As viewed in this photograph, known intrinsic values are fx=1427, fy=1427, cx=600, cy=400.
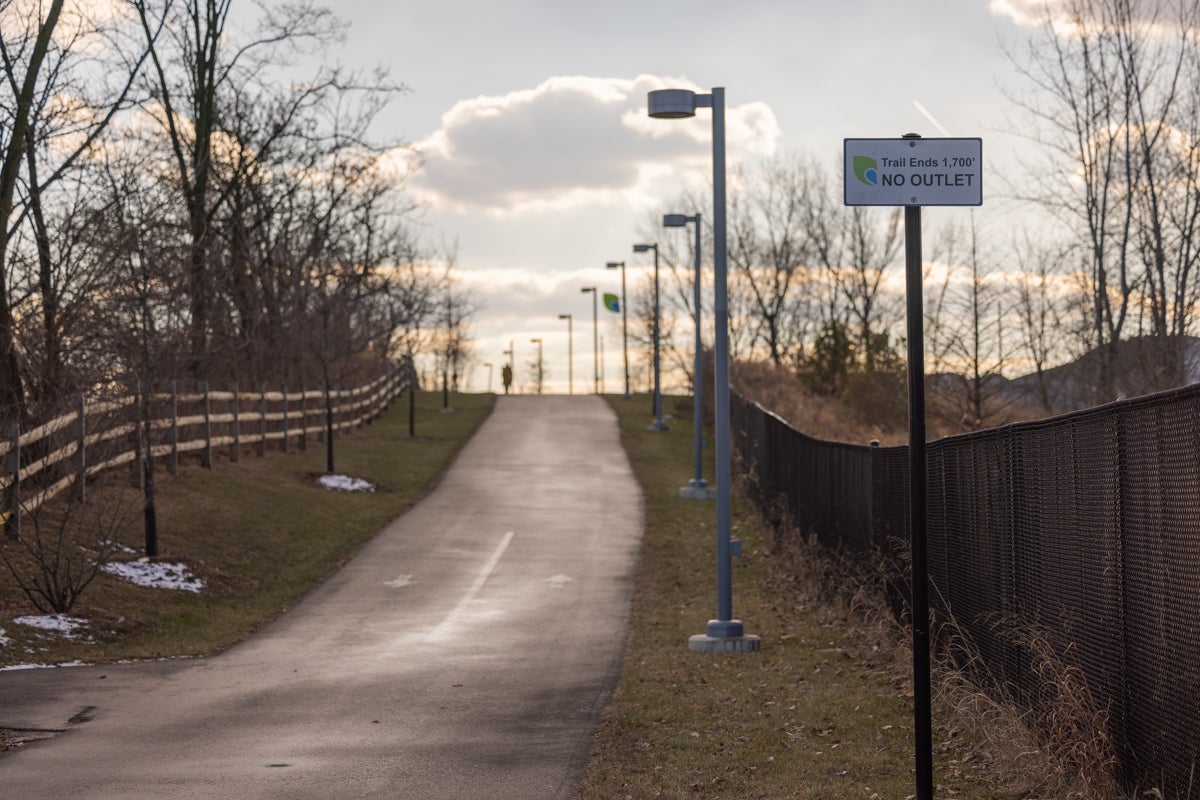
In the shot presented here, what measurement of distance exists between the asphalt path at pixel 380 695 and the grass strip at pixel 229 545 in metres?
0.75

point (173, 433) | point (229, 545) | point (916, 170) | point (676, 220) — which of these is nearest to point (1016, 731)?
point (916, 170)

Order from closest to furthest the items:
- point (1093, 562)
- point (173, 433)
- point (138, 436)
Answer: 1. point (1093, 562)
2. point (138, 436)
3. point (173, 433)

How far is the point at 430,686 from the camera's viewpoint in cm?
1334

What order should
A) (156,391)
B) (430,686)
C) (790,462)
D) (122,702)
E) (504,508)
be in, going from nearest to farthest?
1. (122,702)
2. (430,686)
3. (790,462)
4. (156,391)
5. (504,508)

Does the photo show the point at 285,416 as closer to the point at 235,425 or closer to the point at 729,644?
the point at 235,425

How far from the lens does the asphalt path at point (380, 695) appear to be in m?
9.29

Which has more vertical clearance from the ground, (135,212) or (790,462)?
(135,212)

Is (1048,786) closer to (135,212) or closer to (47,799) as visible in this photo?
(47,799)

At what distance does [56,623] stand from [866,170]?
12.2 m

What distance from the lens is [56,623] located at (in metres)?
15.9

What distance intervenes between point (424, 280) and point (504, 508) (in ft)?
109

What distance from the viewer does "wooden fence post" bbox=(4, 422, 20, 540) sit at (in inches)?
711

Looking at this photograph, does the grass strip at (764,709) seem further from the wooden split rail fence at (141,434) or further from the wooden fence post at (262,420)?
the wooden fence post at (262,420)

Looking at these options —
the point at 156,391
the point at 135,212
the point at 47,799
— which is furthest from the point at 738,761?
the point at 156,391
